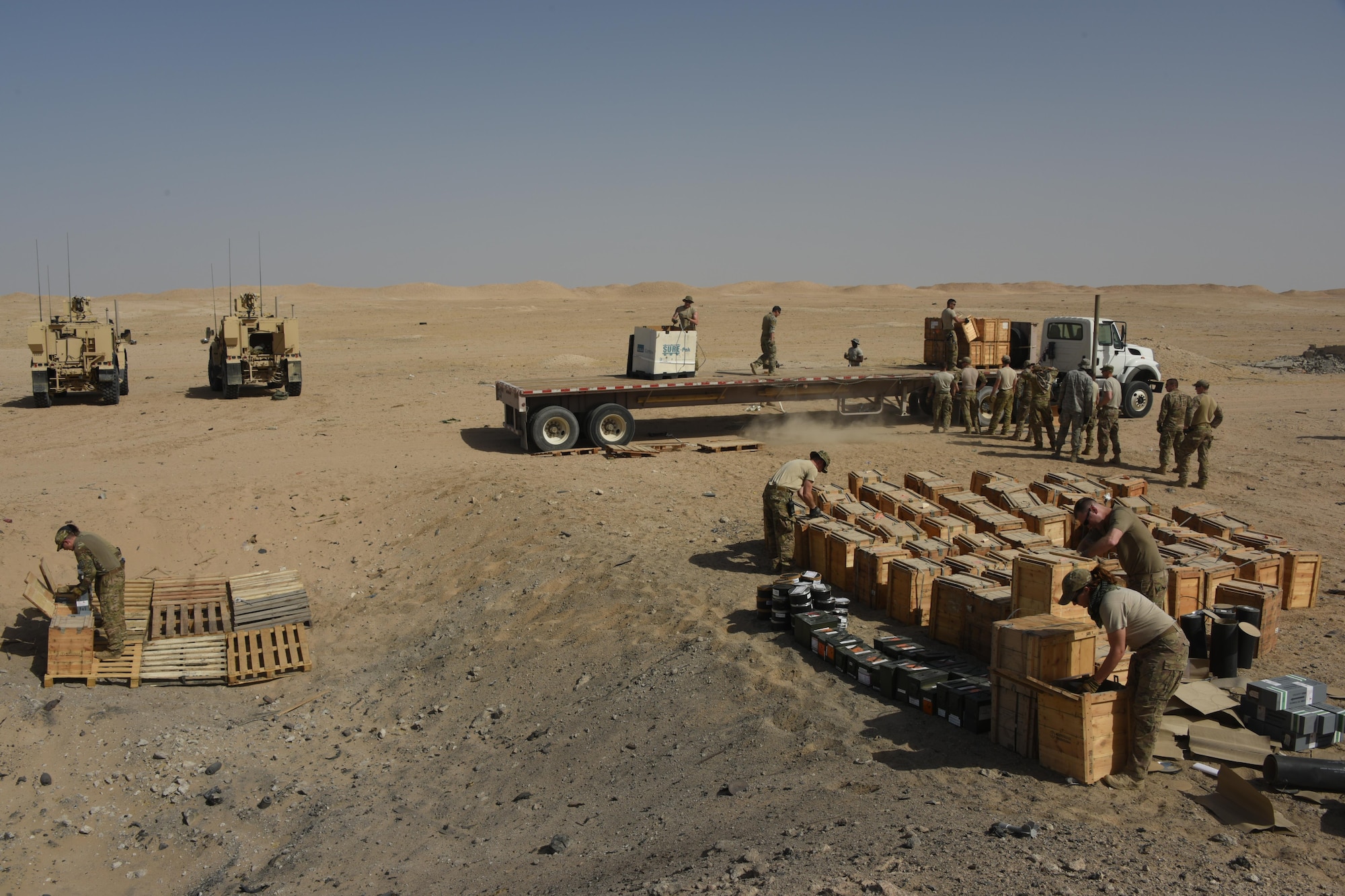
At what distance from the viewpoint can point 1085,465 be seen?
55.7 feet

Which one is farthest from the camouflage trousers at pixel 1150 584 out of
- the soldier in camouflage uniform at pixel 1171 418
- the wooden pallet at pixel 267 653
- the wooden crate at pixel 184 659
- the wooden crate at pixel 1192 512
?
the wooden crate at pixel 184 659

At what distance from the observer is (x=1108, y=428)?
55.5ft

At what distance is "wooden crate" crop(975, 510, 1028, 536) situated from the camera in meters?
11.0

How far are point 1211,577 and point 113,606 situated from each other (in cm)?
1113

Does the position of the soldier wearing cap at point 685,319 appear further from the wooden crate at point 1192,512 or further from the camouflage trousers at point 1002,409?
the wooden crate at point 1192,512

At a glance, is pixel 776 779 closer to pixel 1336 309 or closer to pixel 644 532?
pixel 644 532

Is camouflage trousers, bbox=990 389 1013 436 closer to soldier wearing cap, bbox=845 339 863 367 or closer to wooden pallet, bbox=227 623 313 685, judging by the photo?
soldier wearing cap, bbox=845 339 863 367

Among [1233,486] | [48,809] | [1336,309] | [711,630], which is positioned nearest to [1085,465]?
[1233,486]

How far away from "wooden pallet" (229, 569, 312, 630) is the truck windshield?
16.3 m

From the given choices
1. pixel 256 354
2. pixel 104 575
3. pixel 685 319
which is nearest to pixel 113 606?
pixel 104 575

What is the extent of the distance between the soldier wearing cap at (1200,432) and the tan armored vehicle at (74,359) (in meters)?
22.9

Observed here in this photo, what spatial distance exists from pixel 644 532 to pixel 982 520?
4.34 metres

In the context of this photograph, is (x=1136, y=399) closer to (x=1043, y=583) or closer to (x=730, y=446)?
(x=730, y=446)

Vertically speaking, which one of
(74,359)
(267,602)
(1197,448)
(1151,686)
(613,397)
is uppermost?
(74,359)
